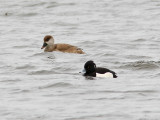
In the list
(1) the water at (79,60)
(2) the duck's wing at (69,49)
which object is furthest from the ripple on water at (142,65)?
(2) the duck's wing at (69,49)

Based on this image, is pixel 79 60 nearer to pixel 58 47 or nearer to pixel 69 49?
pixel 69 49

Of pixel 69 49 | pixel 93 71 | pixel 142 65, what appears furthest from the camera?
pixel 69 49

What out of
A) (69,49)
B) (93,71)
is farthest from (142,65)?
(69,49)

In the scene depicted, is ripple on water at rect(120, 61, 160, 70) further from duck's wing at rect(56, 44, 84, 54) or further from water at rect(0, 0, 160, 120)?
duck's wing at rect(56, 44, 84, 54)

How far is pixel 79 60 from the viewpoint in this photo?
19.9 m

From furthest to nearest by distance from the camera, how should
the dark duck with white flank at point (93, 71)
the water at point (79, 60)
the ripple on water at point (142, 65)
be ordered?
the ripple on water at point (142, 65) → the dark duck with white flank at point (93, 71) → the water at point (79, 60)

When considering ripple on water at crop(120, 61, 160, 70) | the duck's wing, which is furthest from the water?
the duck's wing

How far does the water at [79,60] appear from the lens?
42.9 ft

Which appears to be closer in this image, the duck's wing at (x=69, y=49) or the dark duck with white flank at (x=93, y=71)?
the dark duck with white flank at (x=93, y=71)

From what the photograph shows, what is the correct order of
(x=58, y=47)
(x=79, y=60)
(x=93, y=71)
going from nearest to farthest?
(x=93, y=71) → (x=79, y=60) → (x=58, y=47)

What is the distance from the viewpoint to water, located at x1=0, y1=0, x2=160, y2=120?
13.1 meters

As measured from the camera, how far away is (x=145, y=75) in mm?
16891

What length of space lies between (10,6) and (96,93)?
18.6m

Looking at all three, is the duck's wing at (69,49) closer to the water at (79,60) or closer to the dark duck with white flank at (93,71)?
the water at (79,60)
